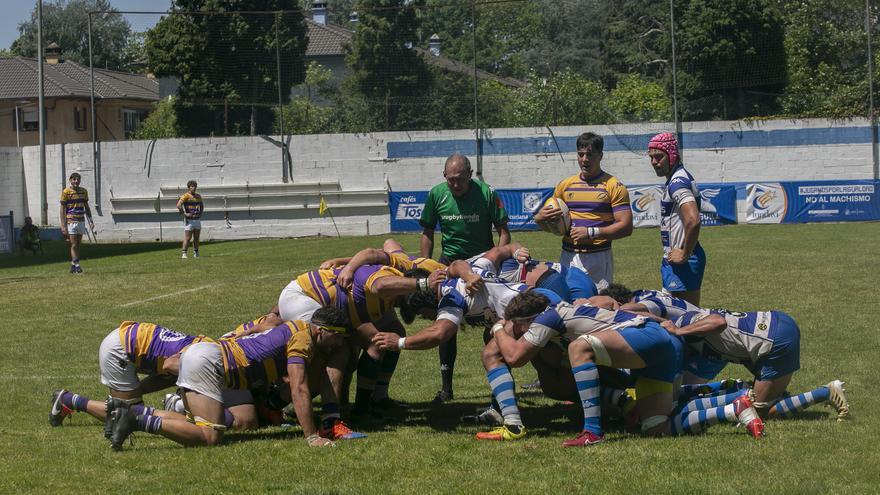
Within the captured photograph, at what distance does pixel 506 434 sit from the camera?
288 inches

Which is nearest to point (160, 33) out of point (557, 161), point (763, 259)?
point (557, 161)

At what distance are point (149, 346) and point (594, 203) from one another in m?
3.81

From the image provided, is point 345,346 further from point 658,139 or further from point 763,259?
point 763,259

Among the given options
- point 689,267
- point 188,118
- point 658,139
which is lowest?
point 689,267

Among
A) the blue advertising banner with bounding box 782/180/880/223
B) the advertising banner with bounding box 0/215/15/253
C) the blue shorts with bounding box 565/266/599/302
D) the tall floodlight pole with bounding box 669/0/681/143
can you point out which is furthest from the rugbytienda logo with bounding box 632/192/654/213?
the blue shorts with bounding box 565/266/599/302

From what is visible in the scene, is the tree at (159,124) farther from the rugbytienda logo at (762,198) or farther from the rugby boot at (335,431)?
the rugby boot at (335,431)

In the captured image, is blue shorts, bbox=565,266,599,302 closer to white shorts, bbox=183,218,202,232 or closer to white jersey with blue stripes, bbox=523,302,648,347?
white jersey with blue stripes, bbox=523,302,648,347

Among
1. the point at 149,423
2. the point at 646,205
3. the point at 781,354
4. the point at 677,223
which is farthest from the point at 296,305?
the point at 646,205

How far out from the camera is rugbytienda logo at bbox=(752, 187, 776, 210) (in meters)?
32.7

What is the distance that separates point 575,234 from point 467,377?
1.83 m

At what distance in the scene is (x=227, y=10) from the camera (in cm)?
3869

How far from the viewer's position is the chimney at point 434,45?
34.8m

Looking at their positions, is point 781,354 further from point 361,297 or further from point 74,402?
point 74,402

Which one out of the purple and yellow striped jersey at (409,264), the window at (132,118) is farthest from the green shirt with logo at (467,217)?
the window at (132,118)
